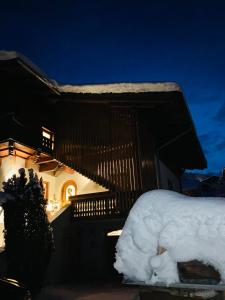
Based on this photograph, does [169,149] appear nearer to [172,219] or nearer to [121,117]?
[121,117]

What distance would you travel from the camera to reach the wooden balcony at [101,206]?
38.9ft

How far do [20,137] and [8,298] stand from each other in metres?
8.95

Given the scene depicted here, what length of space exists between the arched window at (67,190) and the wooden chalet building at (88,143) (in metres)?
0.06

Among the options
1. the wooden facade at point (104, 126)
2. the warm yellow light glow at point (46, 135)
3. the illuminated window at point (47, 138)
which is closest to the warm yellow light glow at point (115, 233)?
the wooden facade at point (104, 126)

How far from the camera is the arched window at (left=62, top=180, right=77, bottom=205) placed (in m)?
16.1

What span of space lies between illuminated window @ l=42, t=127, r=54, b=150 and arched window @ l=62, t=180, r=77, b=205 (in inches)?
97.8

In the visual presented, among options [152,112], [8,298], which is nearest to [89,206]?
[152,112]

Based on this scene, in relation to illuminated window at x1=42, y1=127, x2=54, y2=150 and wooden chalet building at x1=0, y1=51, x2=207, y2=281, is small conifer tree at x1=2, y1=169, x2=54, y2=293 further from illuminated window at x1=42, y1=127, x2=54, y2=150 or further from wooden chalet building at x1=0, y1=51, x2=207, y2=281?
illuminated window at x1=42, y1=127, x2=54, y2=150

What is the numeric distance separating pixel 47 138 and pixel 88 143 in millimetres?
2595

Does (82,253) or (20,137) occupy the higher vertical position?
(20,137)

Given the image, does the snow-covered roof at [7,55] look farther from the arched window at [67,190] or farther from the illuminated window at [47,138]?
the arched window at [67,190]

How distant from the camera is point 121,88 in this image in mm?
13133

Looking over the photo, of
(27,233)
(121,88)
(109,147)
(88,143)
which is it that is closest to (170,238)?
(27,233)

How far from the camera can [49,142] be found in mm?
15328
